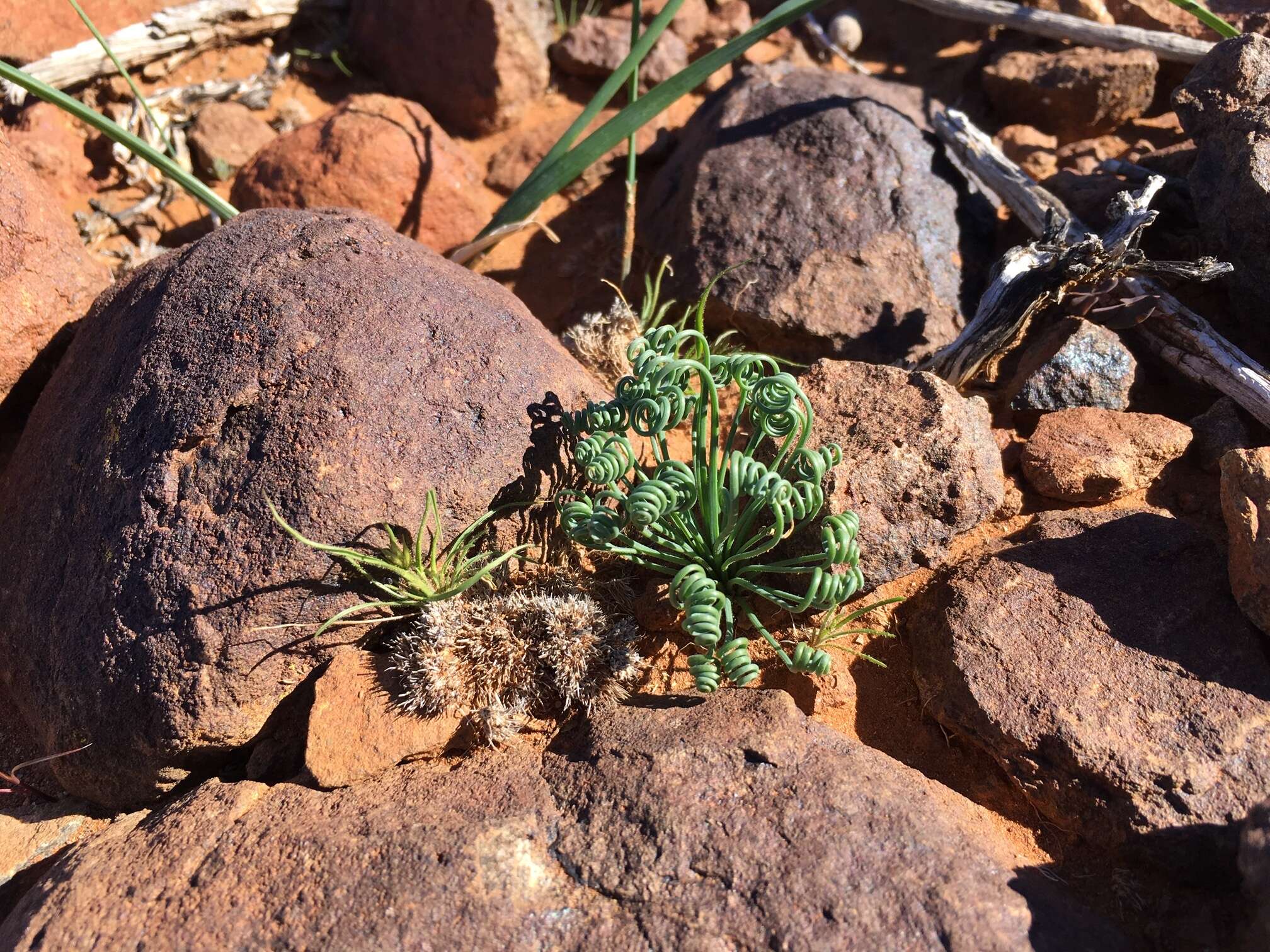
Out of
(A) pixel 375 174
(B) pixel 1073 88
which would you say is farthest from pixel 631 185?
(B) pixel 1073 88

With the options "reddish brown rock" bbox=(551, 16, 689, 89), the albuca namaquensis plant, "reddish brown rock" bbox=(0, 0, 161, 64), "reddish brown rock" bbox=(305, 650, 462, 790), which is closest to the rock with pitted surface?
the albuca namaquensis plant

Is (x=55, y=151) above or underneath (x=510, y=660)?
above

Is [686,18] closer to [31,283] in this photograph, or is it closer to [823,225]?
[823,225]

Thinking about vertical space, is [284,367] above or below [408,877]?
above

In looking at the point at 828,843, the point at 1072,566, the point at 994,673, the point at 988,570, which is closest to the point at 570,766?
the point at 828,843

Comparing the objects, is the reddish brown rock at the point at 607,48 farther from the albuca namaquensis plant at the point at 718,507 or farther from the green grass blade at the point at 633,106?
the albuca namaquensis plant at the point at 718,507

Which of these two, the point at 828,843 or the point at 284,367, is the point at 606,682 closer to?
the point at 828,843

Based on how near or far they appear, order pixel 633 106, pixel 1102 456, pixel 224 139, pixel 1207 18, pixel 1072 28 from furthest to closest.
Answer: pixel 224 139
pixel 1072 28
pixel 633 106
pixel 1207 18
pixel 1102 456
